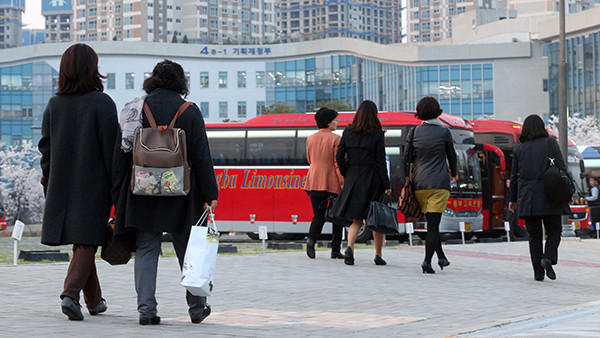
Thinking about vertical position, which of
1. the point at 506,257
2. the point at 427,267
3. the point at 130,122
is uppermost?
the point at 130,122

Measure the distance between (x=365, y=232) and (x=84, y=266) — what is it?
19264 mm

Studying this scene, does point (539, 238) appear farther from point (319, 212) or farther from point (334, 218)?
point (319, 212)

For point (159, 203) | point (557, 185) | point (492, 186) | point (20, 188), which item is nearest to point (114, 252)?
point (159, 203)

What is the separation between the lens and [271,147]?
1130 inches

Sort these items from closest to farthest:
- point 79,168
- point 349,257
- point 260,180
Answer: point 79,168 < point 349,257 < point 260,180

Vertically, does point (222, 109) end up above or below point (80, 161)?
above

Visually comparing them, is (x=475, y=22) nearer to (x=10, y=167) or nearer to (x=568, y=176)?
(x=10, y=167)

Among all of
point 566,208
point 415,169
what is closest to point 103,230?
point 415,169

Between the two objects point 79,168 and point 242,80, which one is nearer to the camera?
point 79,168

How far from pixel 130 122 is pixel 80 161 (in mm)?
476

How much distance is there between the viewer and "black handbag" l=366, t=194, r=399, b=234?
11.8m

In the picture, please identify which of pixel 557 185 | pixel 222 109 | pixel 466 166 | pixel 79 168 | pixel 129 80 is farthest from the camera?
pixel 222 109

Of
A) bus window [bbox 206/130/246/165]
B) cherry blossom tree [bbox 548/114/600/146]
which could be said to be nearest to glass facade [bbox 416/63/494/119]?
cherry blossom tree [bbox 548/114/600/146]

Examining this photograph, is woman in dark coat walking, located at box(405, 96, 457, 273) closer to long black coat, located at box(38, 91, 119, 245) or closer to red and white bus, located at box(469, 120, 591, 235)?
long black coat, located at box(38, 91, 119, 245)
